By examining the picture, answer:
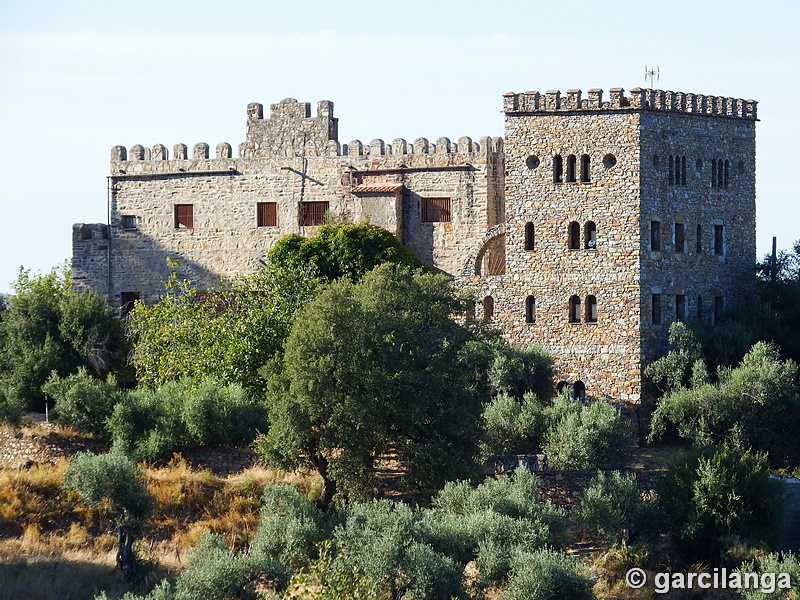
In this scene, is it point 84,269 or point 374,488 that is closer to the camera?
point 374,488

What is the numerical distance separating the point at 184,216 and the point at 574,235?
14.0 metres

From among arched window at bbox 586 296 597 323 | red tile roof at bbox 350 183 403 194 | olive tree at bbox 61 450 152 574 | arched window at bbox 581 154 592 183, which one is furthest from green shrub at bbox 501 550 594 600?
red tile roof at bbox 350 183 403 194

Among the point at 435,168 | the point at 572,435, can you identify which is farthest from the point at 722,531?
the point at 435,168

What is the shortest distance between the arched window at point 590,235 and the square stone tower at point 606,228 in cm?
3

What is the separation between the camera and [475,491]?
31016 millimetres

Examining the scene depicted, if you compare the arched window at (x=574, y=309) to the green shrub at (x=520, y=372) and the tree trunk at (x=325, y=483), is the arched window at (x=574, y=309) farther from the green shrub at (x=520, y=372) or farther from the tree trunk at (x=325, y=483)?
the tree trunk at (x=325, y=483)

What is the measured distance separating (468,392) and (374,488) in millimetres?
2973

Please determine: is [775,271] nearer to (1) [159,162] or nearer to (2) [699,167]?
(2) [699,167]

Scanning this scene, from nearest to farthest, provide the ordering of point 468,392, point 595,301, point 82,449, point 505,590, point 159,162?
point 505,590, point 468,392, point 82,449, point 595,301, point 159,162

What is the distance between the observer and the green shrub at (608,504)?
107ft

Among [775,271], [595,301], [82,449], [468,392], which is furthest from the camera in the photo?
[775,271]

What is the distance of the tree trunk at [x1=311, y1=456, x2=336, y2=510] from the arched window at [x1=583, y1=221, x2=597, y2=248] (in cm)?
1085

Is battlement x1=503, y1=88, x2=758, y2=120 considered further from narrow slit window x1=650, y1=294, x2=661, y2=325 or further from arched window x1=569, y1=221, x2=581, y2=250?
narrow slit window x1=650, y1=294, x2=661, y2=325

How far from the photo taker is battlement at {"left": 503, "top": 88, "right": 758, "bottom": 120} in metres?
40.1
